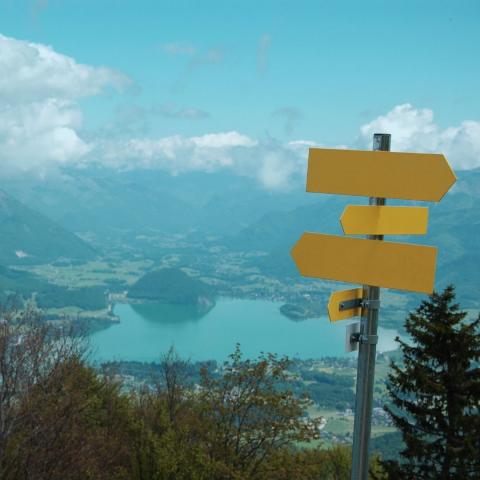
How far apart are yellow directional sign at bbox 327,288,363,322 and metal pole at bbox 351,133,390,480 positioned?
0.05 meters

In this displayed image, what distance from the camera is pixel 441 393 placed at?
403 inches

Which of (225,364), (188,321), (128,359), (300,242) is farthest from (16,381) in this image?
(188,321)

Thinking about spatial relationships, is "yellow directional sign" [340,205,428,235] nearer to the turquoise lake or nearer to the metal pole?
the metal pole

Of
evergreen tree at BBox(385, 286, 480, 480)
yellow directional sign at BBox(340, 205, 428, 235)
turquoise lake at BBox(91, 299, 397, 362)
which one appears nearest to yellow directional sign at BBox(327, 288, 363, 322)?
yellow directional sign at BBox(340, 205, 428, 235)

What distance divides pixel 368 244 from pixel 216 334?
455 ft

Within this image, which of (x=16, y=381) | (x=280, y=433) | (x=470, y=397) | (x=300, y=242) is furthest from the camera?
(x=280, y=433)

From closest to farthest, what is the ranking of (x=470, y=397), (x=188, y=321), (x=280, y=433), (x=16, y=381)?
(x=470, y=397) → (x=16, y=381) → (x=280, y=433) → (x=188, y=321)

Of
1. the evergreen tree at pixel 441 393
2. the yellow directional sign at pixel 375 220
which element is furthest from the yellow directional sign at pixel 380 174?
the evergreen tree at pixel 441 393

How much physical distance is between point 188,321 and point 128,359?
47090 mm

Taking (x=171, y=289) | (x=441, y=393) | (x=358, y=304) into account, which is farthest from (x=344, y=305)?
(x=171, y=289)

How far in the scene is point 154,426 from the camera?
17.2m

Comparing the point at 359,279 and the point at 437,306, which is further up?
the point at 437,306

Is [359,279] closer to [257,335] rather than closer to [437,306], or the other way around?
[437,306]

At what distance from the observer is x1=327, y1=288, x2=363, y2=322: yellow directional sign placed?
4.05m
